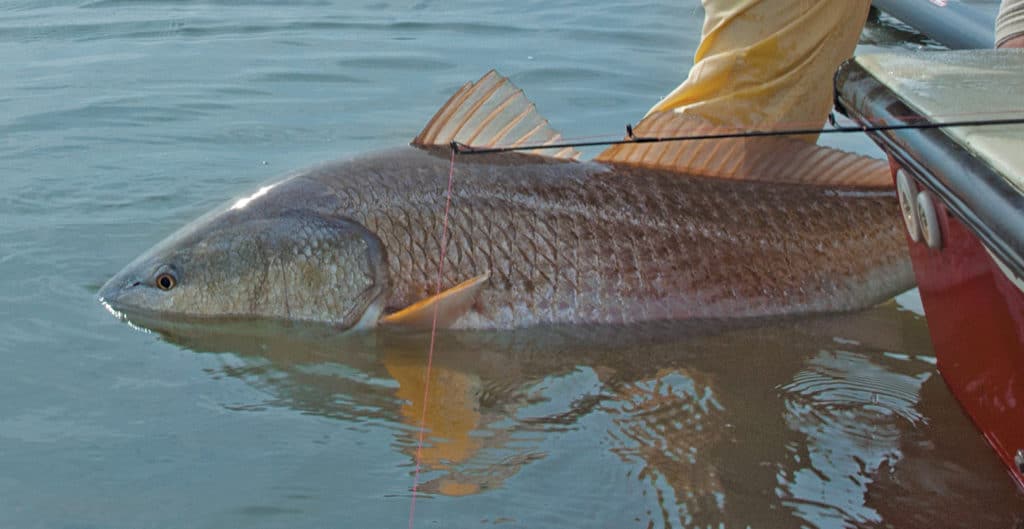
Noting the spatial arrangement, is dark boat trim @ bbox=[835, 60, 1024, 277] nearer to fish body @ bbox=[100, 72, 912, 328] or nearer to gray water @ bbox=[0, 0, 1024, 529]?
gray water @ bbox=[0, 0, 1024, 529]

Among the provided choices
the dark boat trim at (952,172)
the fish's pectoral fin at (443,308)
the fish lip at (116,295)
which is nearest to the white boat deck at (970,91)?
the dark boat trim at (952,172)

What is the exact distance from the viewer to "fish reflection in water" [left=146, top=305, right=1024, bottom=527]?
9.92 feet

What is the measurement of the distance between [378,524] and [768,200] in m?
2.05

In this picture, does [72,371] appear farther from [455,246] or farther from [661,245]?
[661,245]

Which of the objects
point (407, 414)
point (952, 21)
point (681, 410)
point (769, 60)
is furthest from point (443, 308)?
point (952, 21)

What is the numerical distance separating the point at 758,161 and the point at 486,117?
0.96 meters

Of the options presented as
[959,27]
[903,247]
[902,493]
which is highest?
[959,27]

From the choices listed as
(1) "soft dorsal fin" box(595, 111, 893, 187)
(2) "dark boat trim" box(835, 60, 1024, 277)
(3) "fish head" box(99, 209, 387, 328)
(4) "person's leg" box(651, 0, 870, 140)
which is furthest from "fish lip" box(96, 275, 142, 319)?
(2) "dark boat trim" box(835, 60, 1024, 277)

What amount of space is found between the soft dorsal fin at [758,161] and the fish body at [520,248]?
4 cm

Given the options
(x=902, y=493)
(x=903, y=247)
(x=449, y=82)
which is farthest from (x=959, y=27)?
(x=902, y=493)

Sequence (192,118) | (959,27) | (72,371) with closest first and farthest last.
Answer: (72,371) → (192,118) → (959,27)

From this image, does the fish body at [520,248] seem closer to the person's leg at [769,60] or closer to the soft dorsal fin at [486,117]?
the soft dorsal fin at [486,117]

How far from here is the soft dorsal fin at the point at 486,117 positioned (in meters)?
4.29

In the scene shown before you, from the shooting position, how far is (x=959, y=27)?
309 inches
